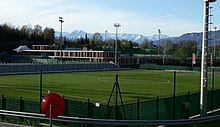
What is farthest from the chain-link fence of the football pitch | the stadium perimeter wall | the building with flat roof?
the building with flat roof

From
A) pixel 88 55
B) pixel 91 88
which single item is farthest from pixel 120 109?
pixel 88 55

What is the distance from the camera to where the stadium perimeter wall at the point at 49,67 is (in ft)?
244

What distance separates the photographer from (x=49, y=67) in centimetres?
8375

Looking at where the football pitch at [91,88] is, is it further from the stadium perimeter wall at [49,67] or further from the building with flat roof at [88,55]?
the building with flat roof at [88,55]

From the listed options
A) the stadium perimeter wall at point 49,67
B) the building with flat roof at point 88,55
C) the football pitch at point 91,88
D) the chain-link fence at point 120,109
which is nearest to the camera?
the chain-link fence at point 120,109

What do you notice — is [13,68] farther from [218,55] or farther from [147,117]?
[218,55]

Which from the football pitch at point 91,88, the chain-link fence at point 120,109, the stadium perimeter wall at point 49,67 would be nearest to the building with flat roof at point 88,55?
the stadium perimeter wall at point 49,67

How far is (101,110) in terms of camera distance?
56.7 feet

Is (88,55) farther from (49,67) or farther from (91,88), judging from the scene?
(91,88)

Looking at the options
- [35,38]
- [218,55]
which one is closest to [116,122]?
[218,55]

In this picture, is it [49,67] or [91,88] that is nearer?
[91,88]

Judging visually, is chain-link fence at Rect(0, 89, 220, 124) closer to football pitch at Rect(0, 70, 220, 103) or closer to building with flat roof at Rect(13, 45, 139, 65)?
football pitch at Rect(0, 70, 220, 103)

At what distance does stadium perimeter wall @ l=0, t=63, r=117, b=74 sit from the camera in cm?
7423

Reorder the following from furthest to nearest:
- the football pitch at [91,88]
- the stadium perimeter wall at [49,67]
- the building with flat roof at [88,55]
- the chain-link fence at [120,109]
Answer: the building with flat roof at [88,55] → the stadium perimeter wall at [49,67] → the football pitch at [91,88] → the chain-link fence at [120,109]
